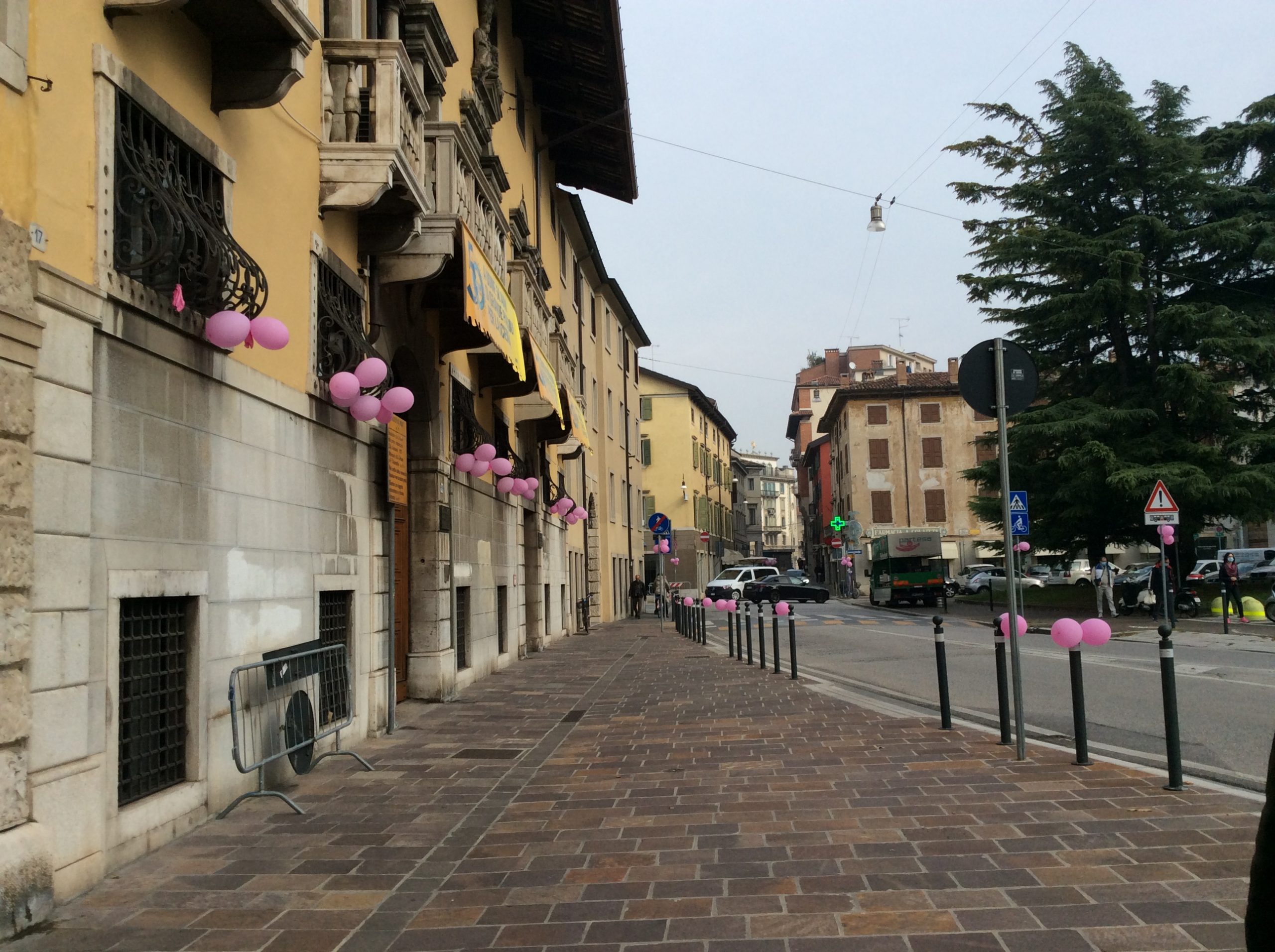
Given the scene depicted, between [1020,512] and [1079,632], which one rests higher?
[1020,512]

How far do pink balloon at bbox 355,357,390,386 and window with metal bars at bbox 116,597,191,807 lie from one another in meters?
2.62

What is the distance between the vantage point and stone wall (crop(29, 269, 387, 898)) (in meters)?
4.99

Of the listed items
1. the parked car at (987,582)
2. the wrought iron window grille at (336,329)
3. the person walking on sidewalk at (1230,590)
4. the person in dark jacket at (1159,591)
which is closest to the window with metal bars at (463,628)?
the wrought iron window grille at (336,329)

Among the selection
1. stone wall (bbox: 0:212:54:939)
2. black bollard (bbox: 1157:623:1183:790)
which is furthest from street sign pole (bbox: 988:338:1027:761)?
stone wall (bbox: 0:212:54:939)

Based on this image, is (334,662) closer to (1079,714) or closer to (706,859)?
(706,859)

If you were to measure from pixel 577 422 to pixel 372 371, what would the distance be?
15608 millimetres

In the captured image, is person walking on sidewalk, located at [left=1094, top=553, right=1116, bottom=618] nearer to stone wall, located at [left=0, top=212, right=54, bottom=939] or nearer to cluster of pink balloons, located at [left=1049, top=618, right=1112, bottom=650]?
cluster of pink balloons, located at [left=1049, top=618, right=1112, bottom=650]

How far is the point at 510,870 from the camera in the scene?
543 centimetres

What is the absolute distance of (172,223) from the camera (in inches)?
243

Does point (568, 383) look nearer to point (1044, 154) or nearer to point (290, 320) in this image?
point (290, 320)

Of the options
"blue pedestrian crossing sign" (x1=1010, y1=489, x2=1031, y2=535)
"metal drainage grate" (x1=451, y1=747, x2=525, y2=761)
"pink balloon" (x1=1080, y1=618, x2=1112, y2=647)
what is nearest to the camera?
"pink balloon" (x1=1080, y1=618, x2=1112, y2=647)

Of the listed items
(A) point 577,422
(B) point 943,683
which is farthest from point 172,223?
(A) point 577,422

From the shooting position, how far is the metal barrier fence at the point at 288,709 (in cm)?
688

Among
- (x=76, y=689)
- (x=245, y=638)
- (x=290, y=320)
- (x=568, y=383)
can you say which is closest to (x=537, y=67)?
(x=568, y=383)
